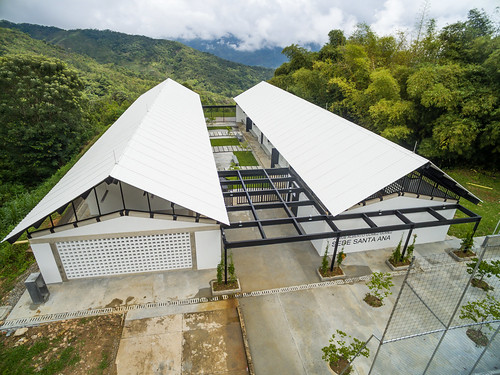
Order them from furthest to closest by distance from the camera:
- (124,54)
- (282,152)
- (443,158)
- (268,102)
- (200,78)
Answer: (124,54)
(200,78)
(268,102)
(443,158)
(282,152)

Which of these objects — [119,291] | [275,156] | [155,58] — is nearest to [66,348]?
[119,291]

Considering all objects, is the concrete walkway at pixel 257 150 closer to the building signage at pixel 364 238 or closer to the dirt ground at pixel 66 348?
the building signage at pixel 364 238

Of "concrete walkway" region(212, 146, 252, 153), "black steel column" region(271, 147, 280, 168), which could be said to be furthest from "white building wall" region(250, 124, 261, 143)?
"black steel column" region(271, 147, 280, 168)

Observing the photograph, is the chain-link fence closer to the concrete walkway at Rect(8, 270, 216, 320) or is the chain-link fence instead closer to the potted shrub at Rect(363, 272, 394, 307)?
the potted shrub at Rect(363, 272, 394, 307)

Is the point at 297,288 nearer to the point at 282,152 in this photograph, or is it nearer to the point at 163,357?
the point at 163,357

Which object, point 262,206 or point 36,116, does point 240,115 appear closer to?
point 36,116

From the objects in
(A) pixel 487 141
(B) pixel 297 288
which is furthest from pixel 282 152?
(A) pixel 487 141
